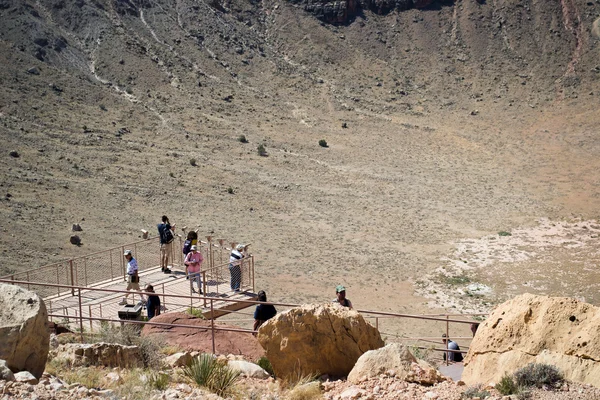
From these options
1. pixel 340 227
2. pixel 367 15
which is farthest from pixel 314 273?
pixel 367 15

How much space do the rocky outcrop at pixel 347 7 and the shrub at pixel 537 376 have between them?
65.0 metres

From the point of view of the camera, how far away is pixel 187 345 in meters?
11.8

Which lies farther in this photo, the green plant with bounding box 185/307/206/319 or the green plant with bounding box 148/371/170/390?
the green plant with bounding box 185/307/206/319

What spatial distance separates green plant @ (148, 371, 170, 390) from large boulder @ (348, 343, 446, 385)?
7.73ft

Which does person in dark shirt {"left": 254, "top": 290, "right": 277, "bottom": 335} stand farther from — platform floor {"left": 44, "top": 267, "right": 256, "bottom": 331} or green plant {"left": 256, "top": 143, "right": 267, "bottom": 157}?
green plant {"left": 256, "top": 143, "right": 267, "bottom": 157}

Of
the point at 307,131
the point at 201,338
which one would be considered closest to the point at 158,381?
the point at 201,338

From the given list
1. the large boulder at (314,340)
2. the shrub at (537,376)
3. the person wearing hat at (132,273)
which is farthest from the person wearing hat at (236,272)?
the shrub at (537,376)

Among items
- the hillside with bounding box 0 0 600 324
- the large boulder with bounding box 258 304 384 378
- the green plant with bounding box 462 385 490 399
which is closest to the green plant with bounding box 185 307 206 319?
the large boulder with bounding box 258 304 384 378

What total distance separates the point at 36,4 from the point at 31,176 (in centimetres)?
3049

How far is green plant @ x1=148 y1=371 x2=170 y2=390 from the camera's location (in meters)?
8.66

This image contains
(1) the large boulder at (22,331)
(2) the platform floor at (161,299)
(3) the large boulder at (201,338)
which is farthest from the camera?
(2) the platform floor at (161,299)

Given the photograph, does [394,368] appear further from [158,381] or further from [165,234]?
[165,234]

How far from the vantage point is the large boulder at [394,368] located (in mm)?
8681

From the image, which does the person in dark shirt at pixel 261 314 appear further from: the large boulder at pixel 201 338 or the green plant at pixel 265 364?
A: the green plant at pixel 265 364
